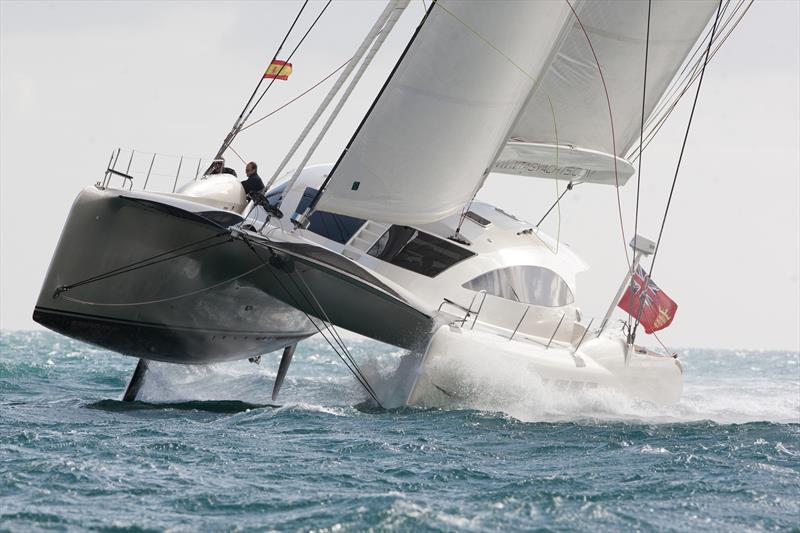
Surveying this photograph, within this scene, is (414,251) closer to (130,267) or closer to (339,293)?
(339,293)

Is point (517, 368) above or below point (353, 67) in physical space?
below

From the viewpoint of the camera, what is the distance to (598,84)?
1360cm

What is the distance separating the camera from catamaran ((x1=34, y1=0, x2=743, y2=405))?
10211 millimetres

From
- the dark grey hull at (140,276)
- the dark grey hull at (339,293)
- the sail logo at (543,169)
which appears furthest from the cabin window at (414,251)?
the sail logo at (543,169)

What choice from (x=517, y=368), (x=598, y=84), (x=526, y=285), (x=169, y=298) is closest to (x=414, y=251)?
(x=526, y=285)

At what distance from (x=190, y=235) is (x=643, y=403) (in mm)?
5551

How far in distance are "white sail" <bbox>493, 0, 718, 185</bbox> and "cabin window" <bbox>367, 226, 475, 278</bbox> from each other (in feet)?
6.72

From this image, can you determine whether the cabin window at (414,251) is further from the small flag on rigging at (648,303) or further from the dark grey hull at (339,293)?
the small flag on rigging at (648,303)

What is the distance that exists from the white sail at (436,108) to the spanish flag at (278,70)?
7.00 ft

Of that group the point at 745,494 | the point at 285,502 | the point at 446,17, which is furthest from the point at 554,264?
the point at 285,502

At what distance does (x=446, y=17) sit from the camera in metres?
10.2

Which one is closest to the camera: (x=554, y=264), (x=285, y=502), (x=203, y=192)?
(x=285, y=502)

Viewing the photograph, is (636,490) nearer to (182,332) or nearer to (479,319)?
(479,319)

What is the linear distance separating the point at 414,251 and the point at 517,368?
1.66 m
